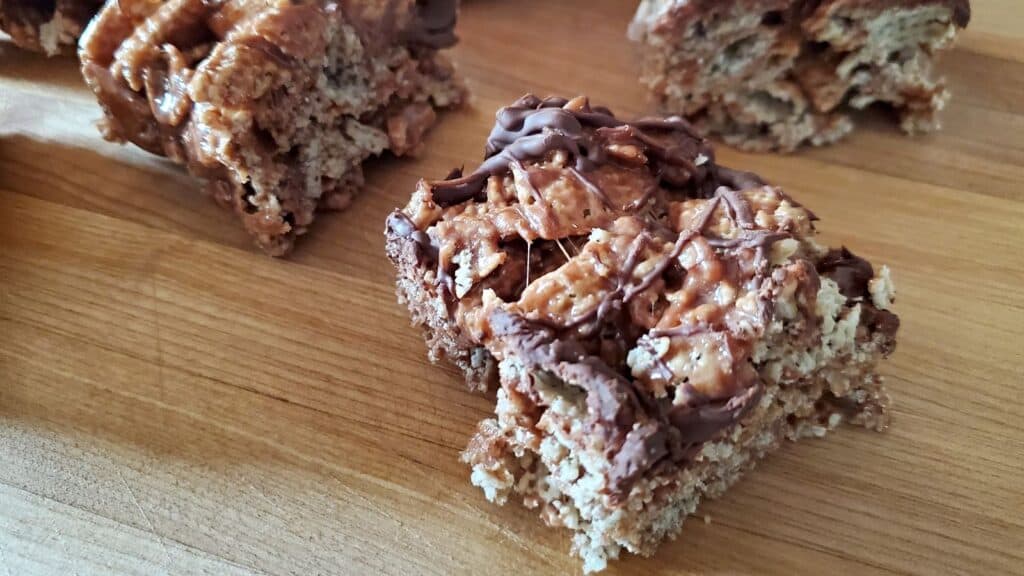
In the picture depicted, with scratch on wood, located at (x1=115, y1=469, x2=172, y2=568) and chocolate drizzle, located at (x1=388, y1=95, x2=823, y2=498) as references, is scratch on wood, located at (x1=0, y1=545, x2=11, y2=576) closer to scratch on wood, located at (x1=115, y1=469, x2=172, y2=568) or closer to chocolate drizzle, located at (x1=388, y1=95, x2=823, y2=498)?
scratch on wood, located at (x1=115, y1=469, x2=172, y2=568)

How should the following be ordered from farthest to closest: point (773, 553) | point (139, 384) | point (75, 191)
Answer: point (75, 191), point (139, 384), point (773, 553)

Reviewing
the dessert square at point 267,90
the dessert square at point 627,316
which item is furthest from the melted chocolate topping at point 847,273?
the dessert square at point 267,90

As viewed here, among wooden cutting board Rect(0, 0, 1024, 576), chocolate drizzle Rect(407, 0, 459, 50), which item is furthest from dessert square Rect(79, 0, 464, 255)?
wooden cutting board Rect(0, 0, 1024, 576)

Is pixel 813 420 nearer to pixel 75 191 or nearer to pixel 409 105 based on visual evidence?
pixel 409 105

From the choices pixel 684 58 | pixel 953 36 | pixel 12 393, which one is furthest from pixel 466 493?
pixel 953 36

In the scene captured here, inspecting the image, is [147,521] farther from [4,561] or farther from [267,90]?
[267,90]

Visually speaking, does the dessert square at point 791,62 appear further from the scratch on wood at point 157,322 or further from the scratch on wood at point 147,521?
the scratch on wood at point 147,521
